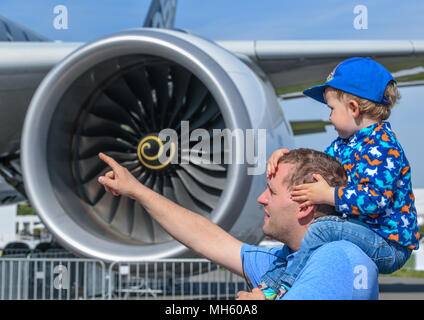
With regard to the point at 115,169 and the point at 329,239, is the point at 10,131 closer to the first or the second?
the point at 115,169

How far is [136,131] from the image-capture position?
4.67 m

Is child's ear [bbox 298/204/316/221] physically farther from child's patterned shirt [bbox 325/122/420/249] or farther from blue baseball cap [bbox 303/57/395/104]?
blue baseball cap [bbox 303/57/395/104]

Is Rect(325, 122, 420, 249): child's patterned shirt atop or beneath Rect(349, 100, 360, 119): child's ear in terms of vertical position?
beneath

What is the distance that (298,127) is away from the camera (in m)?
9.02

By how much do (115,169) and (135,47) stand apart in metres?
2.95

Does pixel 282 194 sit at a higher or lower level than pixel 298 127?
lower

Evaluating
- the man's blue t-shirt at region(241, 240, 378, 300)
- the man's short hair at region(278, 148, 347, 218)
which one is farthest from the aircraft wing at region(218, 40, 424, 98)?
the man's blue t-shirt at region(241, 240, 378, 300)

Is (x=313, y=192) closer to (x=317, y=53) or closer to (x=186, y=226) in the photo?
(x=186, y=226)

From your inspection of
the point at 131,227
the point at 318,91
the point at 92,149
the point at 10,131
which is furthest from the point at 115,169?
the point at 10,131

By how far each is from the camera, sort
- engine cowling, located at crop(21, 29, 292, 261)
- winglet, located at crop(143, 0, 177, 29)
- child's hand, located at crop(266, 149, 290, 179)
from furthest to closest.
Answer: winglet, located at crop(143, 0, 177, 29) → engine cowling, located at crop(21, 29, 292, 261) → child's hand, located at crop(266, 149, 290, 179)

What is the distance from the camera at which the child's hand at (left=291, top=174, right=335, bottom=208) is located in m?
1.02

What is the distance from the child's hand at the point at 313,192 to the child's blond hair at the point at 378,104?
30 centimetres

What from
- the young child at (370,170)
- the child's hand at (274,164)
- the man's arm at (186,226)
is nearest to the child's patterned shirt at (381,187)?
the young child at (370,170)

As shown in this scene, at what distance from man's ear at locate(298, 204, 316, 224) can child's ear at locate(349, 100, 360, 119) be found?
318 mm
